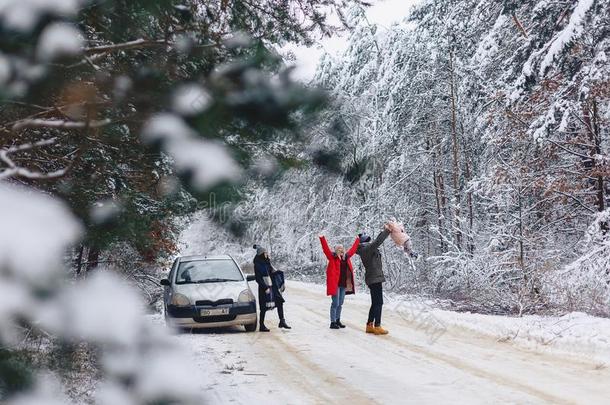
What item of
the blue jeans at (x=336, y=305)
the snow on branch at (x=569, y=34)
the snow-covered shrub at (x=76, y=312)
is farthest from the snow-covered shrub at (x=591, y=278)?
the snow-covered shrub at (x=76, y=312)

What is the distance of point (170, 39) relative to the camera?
350 centimetres

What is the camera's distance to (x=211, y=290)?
509 inches

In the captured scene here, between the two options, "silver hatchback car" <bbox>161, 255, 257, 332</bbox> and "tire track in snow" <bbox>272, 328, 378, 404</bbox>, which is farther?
"silver hatchback car" <bbox>161, 255, 257, 332</bbox>

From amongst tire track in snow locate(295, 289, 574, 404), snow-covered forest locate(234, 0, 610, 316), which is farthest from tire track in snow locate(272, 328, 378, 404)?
snow-covered forest locate(234, 0, 610, 316)

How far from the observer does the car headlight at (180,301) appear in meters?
12.6

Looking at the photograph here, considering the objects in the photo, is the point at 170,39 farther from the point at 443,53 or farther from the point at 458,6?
the point at 443,53

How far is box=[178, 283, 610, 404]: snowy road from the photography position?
22.7ft

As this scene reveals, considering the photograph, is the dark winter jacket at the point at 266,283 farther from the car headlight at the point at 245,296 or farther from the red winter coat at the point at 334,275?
the red winter coat at the point at 334,275

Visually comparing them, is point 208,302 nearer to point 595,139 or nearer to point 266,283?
point 266,283

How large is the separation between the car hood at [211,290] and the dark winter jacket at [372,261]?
255cm

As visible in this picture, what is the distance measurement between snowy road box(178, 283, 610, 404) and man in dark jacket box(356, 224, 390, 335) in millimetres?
307

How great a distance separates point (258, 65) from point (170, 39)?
518mm

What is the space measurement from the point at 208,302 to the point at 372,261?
3.37m

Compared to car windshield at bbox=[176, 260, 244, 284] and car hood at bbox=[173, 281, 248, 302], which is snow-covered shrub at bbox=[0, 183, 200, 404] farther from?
car windshield at bbox=[176, 260, 244, 284]
